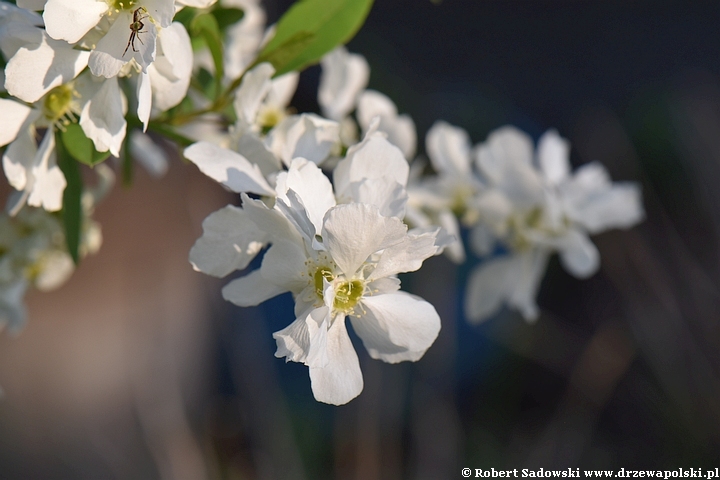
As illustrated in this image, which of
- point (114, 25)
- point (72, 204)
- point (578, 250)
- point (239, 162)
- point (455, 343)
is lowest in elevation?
point (455, 343)

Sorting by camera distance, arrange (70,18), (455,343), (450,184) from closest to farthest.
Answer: (70,18)
(450,184)
(455,343)

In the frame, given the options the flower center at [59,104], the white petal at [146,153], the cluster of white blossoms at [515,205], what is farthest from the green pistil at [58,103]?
the cluster of white blossoms at [515,205]

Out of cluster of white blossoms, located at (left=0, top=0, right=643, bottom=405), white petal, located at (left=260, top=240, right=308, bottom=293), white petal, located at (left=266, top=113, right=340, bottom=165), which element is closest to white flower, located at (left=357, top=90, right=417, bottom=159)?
cluster of white blossoms, located at (left=0, top=0, right=643, bottom=405)

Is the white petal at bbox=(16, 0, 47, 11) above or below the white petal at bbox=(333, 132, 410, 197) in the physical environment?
above

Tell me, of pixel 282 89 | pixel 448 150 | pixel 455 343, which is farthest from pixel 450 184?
pixel 455 343

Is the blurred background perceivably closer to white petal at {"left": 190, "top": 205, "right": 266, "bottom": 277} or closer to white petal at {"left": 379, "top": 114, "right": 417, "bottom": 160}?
white petal at {"left": 379, "top": 114, "right": 417, "bottom": 160}

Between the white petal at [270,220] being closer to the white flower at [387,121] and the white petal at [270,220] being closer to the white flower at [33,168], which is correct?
the white flower at [33,168]

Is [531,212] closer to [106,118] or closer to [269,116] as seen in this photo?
[269,116]
